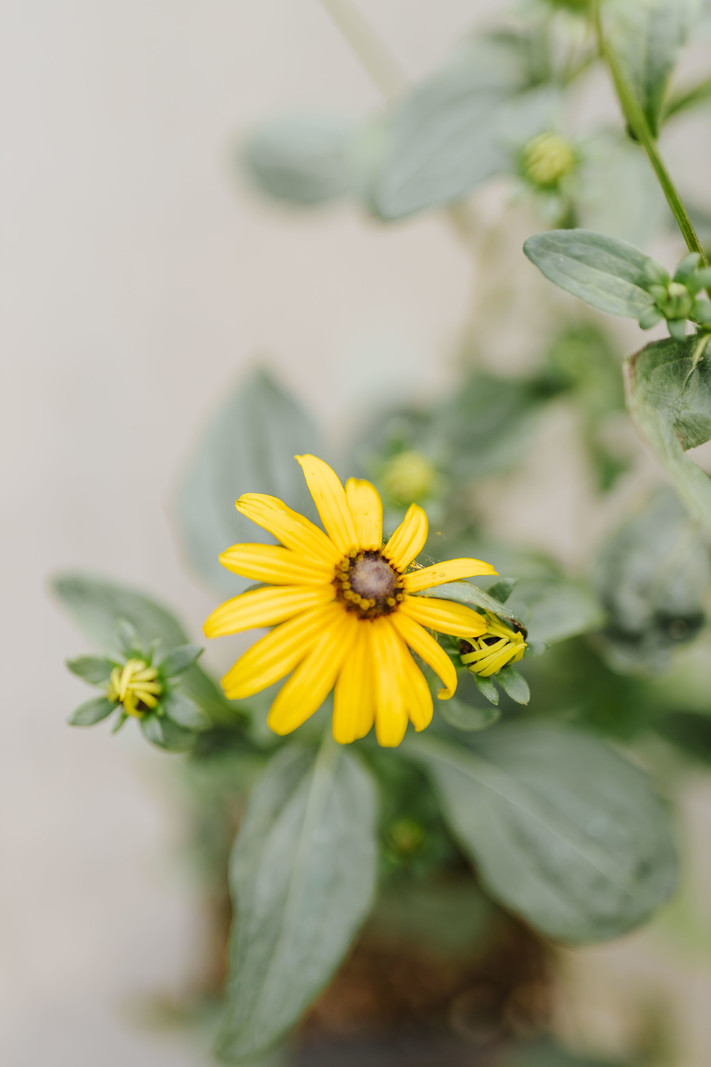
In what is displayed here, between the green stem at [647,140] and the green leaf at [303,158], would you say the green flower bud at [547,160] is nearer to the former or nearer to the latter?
the green stem at [647,140]

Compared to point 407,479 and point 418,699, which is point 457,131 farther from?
point 418,699

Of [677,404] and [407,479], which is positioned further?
[407,479]

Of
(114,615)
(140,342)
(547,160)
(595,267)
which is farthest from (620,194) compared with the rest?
(140,342)

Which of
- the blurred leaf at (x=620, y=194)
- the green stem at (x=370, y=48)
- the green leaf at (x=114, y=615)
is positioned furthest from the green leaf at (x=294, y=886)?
the green stem at (x=370, y=48)

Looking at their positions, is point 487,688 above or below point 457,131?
below

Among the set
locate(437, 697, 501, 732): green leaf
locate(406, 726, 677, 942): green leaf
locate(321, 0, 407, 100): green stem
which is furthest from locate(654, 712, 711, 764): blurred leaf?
locate(321, 0, 407, 100): green stem

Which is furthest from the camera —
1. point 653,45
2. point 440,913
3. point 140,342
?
point 140,342

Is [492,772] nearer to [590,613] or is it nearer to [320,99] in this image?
[590,613]
